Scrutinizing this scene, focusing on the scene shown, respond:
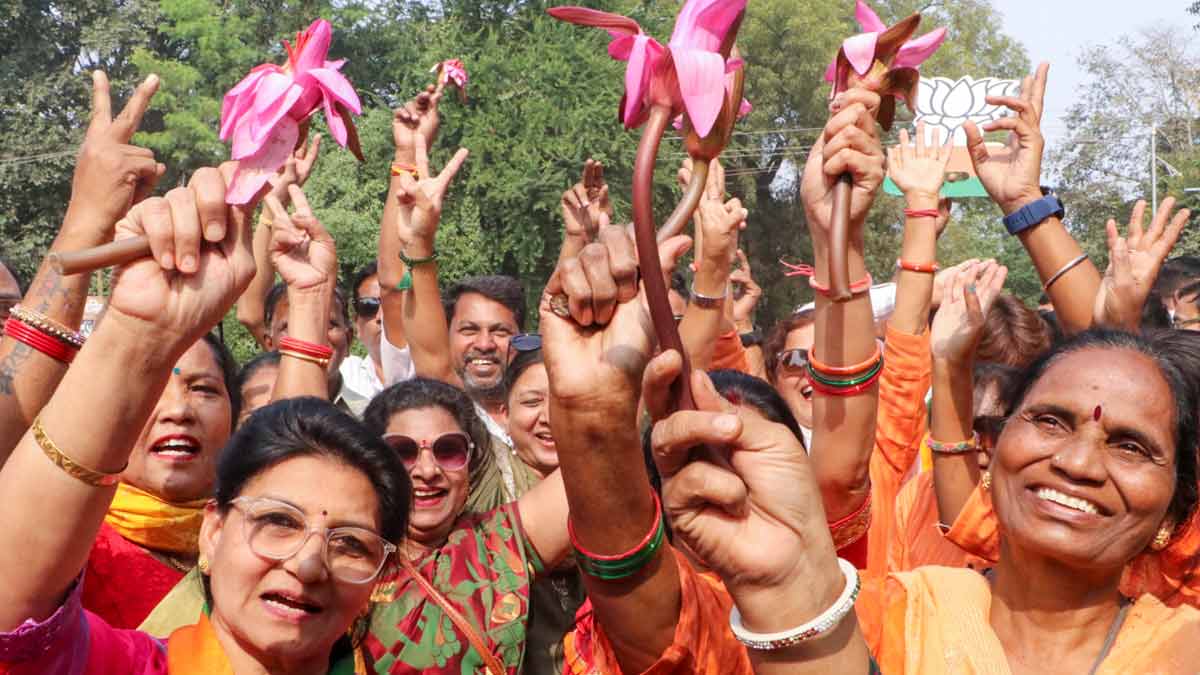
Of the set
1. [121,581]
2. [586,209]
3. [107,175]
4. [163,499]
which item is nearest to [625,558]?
[107,175]

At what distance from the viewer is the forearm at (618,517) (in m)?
1.71

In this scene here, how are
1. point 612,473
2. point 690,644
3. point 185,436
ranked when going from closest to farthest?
1. point 612,473
2. point 690,644
3. point 185,436

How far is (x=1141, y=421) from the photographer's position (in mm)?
2309

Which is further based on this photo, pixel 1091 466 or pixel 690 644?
pixel 1091 466

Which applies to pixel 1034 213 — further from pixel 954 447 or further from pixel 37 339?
pixel 37 339

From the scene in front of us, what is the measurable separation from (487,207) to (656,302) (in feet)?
67.2

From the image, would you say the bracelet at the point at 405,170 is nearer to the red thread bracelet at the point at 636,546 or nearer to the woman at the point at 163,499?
the woman at the point at 163,499

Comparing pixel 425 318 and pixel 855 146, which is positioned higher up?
pixel 855 146

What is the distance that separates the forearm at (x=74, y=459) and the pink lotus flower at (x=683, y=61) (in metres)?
0.82

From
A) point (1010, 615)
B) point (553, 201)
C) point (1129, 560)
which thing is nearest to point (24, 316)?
point (1010, 615)

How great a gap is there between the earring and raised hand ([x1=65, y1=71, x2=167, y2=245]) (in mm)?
2001

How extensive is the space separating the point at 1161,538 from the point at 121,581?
2.26m

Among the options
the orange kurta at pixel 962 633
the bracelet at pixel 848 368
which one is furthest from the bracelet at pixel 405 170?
the orange kurta at pixel 962 633

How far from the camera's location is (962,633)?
2.34m
